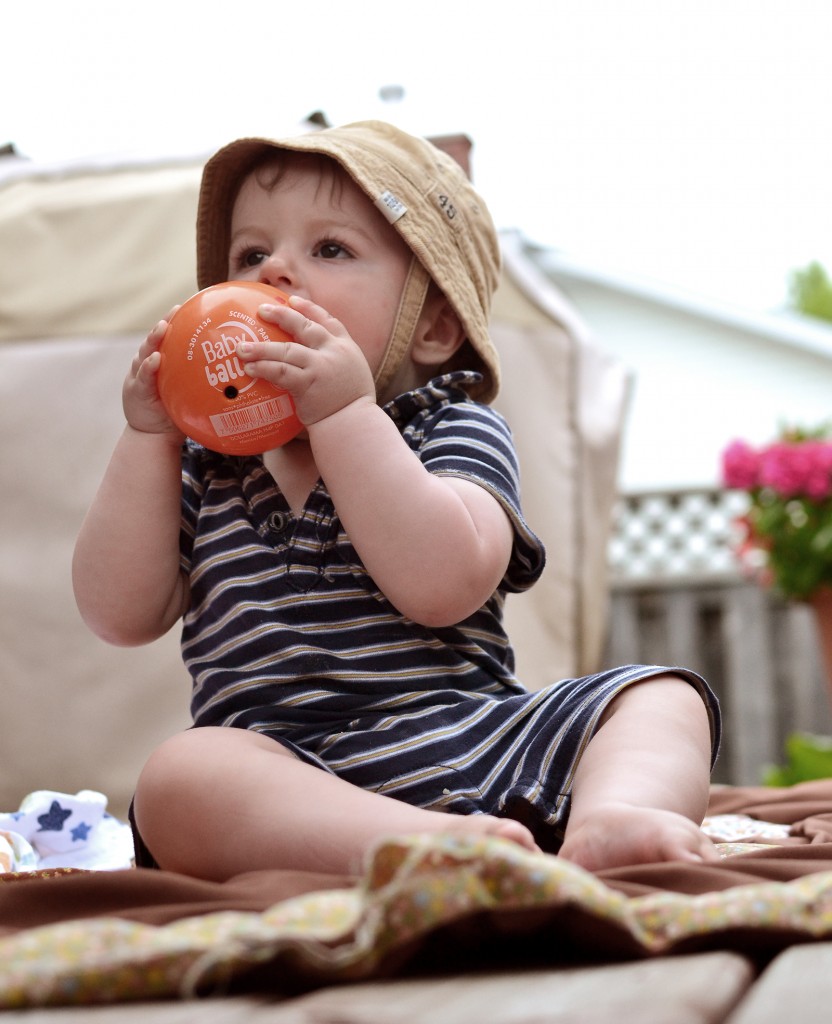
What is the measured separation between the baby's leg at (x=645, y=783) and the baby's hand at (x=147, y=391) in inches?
19.8

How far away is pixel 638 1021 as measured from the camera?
477 mm

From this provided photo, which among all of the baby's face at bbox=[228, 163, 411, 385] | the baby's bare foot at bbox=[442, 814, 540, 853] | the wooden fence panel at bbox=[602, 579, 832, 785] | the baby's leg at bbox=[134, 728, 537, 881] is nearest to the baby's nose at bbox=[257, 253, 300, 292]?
the baby's face at bbox=[228, 163, 411, 385]

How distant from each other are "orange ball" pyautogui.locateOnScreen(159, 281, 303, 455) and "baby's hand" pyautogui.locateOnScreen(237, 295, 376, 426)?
0.05ft

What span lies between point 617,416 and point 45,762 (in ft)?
4.18

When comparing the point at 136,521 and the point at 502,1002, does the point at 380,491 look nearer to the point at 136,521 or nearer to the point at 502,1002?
the point at 136,521

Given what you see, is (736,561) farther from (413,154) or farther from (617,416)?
(413,154)

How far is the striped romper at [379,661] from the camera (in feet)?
3.52

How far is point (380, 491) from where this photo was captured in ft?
3.48

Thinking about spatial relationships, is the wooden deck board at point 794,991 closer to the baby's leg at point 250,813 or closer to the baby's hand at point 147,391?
the baby's leg at point 250,813

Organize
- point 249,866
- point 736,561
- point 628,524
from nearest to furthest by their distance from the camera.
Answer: point 249,866
point 736,561
point 628,524

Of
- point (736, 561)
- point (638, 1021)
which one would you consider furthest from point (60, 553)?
point (736, 561)

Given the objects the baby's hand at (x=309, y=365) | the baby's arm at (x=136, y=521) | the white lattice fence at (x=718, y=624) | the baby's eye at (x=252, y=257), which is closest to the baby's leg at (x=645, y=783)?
the baby's hand at (x=309, y=365)

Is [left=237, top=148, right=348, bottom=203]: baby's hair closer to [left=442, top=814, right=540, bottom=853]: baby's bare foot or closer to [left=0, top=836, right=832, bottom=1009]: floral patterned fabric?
[left=442, top=814, right=540, bottom=853]: baby's bare foot

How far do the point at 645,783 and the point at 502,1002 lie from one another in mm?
436
